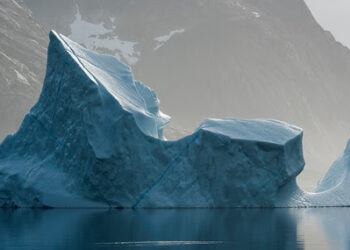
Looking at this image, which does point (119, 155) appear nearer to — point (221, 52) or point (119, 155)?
point (119, 155)

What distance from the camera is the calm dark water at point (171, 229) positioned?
12.9m

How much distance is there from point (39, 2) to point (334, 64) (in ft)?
183

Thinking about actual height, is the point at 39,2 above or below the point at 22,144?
above

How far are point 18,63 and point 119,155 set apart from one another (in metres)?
68.9

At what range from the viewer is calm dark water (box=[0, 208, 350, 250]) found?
12.9 metres

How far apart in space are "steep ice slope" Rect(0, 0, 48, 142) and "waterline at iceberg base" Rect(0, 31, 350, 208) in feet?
185

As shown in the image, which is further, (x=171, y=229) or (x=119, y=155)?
(x=119, y=155)

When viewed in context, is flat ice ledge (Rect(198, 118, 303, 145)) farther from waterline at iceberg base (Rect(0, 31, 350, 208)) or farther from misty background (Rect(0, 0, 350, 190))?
misty background (Rect(0, 0, 350, 190))

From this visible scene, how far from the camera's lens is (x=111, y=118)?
21.1 meters

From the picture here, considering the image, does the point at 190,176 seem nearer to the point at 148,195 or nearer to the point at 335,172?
the point at 148,195

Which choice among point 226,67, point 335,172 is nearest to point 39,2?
point 226,67

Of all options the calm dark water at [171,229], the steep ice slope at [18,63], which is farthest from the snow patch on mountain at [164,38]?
the calm dark water at [171,229]

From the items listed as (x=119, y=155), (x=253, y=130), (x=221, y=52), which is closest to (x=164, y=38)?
(x=221, y=52)

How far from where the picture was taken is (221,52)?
110m
